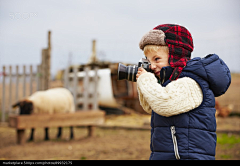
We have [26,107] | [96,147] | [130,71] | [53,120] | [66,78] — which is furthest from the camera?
[66,78]

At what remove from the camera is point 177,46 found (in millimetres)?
1592

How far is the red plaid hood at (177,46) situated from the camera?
1.57 m

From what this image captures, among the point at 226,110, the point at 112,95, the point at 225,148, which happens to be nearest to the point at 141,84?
the point at 225,148

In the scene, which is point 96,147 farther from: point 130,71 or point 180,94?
point 180,94

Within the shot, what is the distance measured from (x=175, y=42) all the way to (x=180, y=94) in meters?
0.34

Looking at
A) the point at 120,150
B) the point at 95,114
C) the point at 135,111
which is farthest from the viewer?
the point at 135,111

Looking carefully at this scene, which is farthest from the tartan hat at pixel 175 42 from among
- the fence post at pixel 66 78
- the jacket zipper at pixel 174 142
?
the fence post at pixel 66 78

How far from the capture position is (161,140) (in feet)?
5.07

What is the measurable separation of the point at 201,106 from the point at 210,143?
0.74 ft

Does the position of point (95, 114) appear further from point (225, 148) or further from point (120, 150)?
point (225, 148)

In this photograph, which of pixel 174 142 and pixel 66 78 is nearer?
pixel 174 142

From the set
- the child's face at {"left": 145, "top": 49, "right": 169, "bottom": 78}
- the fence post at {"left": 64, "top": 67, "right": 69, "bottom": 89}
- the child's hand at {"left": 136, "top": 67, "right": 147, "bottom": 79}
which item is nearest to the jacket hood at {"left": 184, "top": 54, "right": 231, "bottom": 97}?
the child's face at {"left": 145, "top": 49, "right": 169, "bottom": 78}

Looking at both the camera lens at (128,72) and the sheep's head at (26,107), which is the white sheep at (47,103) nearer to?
the sheep's head at (26,107)

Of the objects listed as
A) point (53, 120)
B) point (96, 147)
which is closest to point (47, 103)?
point (53, 120)
